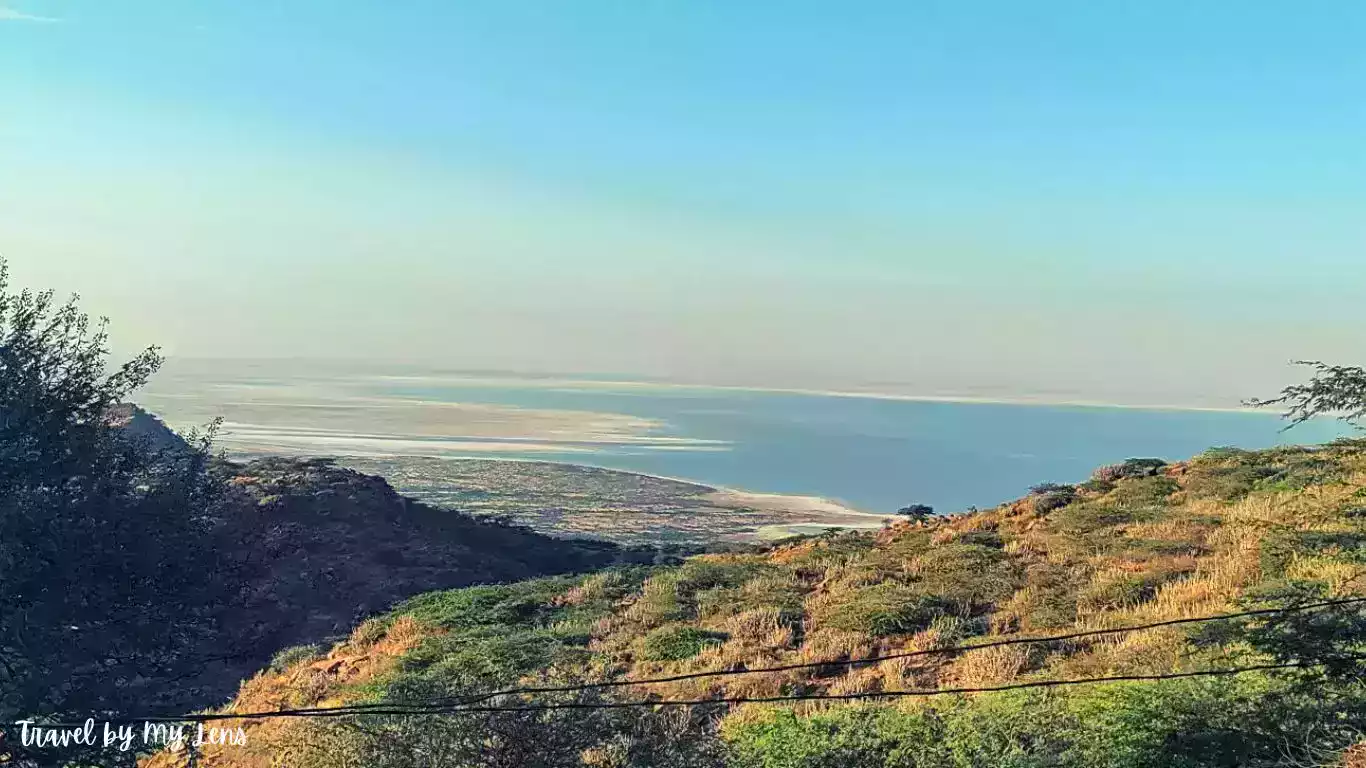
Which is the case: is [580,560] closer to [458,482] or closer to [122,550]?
[122,550]

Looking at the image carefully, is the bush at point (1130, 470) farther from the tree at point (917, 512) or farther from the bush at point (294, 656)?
the bush at point (294, 656)

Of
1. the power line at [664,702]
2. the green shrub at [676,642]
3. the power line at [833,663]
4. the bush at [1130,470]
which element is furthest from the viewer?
the bush at [1130,470]

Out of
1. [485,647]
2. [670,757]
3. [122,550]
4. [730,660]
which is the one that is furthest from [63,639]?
[730,660]

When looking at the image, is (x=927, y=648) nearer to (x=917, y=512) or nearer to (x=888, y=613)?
(x=888, y=613)

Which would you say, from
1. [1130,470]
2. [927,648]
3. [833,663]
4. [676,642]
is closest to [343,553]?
[676,642]

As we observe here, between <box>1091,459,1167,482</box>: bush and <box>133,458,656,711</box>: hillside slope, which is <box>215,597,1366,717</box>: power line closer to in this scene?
<box>133,458,656,711</box>: hillside slope

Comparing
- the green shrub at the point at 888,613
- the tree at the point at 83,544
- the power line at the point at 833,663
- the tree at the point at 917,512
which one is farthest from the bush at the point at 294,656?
the tree at the point at 917,512
